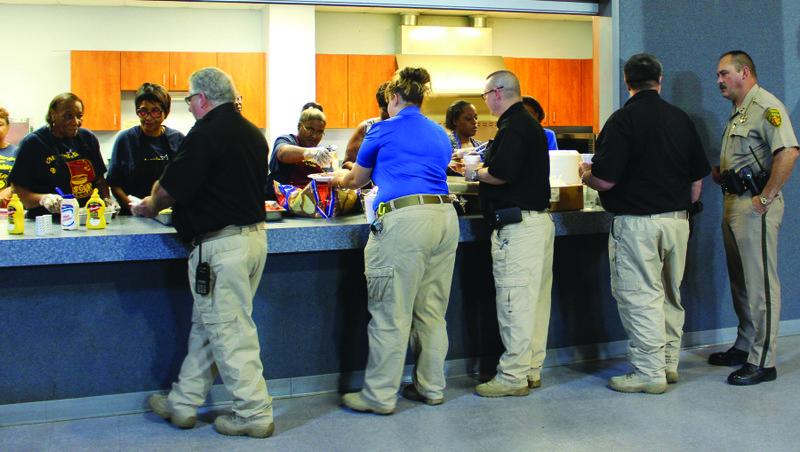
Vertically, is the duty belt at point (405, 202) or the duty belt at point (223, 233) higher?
the duty belt at point (405, 202)

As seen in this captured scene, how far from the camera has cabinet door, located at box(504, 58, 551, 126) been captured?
8.29 m

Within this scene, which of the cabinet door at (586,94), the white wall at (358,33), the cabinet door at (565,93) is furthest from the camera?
the cabinet door at (586,94)

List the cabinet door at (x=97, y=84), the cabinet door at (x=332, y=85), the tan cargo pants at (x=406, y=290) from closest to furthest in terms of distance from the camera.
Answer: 1. the tan cargo pants at (x=406, y=290)
2. the cabinet door at (x=97, y=84)
3. the cabinet door at (x=332, y=85)

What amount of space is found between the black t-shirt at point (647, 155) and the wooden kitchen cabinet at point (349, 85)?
181 inches

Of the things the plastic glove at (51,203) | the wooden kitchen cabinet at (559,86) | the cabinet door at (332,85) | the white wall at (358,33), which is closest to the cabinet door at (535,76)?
the wooden kitchen cabinet at (559,86)

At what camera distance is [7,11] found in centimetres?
722

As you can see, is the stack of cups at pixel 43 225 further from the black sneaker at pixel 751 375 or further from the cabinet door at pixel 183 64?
the cabinet door at pixel 183 64

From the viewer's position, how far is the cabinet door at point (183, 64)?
7.25m

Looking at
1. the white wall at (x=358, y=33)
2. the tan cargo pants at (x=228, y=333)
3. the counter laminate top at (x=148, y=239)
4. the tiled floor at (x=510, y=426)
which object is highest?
the white wall at (x=358, y=33)

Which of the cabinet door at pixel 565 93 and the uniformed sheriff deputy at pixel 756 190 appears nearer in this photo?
the uniformed sheriff deputy at pixel 756 190

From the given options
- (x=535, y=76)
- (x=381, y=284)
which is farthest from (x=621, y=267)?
(x=535, y=76)

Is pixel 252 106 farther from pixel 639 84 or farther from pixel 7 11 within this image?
pixel 639 84

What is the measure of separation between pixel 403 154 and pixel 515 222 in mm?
662

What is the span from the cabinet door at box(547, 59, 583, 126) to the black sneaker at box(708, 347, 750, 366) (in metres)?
4.96
